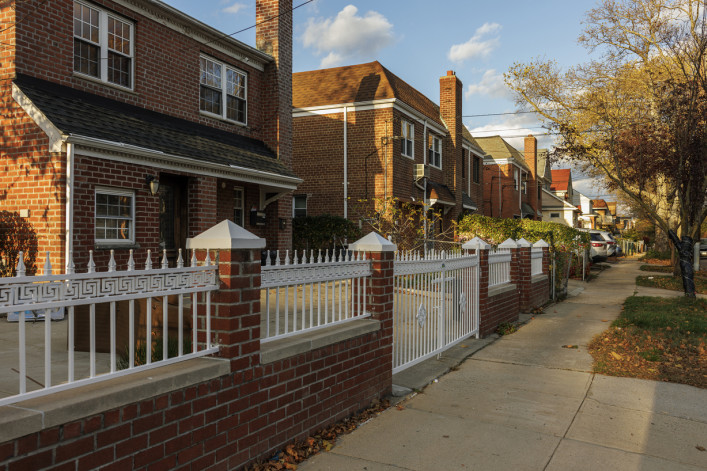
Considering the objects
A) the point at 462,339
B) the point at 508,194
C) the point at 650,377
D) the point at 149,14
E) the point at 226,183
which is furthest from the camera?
the point at 508,194

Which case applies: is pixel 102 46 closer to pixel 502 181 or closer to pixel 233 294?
pixel 233 294

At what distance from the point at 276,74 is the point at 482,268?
858 cm

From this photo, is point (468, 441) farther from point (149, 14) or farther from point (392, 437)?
point (149, 14)

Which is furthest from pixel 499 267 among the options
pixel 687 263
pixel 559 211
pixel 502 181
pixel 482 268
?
pixel 559 211

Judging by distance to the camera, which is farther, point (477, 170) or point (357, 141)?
point (477, 170)

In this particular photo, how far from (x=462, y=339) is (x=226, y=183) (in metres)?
7.10

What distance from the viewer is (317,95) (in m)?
19.4

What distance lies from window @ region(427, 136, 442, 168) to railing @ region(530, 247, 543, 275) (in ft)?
28.9

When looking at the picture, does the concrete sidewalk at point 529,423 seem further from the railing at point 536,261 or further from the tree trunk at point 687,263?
the tree trunk at point 687,263

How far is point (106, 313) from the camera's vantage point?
3.75 m

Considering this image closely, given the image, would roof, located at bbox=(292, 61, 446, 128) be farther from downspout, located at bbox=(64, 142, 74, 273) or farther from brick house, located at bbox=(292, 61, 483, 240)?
downspout, located at bbox=(64, 142, 74, 273)

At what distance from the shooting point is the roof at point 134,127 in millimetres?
8359

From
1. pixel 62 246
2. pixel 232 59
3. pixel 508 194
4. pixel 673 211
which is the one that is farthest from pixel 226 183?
pixel 508 194

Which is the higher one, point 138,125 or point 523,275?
point 138,125
